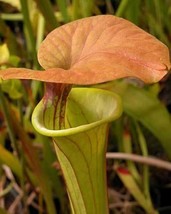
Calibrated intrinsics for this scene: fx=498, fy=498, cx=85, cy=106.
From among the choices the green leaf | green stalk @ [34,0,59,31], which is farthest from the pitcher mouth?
green stalk @ [34,0,59,31]

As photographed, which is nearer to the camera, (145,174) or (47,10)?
(47,10)

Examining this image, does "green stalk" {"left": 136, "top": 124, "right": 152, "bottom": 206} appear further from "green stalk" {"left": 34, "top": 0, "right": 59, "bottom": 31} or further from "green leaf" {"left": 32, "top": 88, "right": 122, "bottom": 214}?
"green leaf" {"left": 32, "top": 88, "right": 122, "bottom": 214}

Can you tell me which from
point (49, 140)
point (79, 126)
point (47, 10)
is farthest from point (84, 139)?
point (49, 140)

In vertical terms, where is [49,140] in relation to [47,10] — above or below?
below

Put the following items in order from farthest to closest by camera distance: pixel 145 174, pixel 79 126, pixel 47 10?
1. pixel 145 174
2. pixel 47 10
3. pixel 79 126

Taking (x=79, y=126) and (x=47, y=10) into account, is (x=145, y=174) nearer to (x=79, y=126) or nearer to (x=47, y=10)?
(x=47, y=10)

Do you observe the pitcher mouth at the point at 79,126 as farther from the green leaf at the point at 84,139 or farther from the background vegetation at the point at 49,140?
the background vegetation at the point at 49,140

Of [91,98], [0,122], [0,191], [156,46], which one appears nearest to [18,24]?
[0,122]
